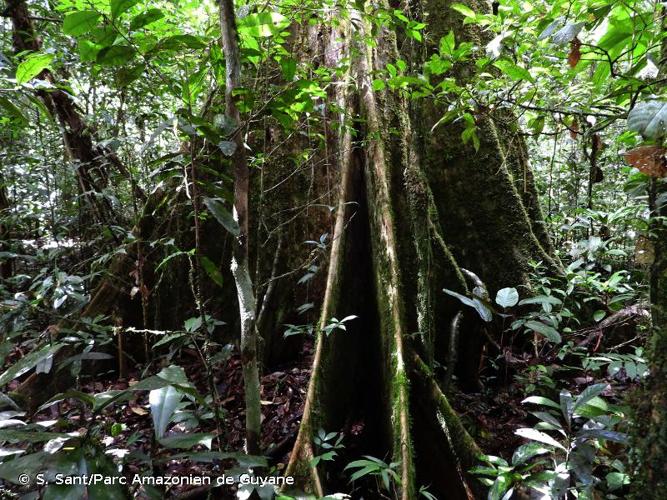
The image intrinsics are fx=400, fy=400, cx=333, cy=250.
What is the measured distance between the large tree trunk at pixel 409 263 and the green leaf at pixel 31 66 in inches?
62.6

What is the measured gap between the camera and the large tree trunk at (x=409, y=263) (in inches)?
77.7

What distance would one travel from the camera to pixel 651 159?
3.56ft

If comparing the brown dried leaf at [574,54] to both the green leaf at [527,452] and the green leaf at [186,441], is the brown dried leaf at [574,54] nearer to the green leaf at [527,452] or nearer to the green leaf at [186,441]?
the green leaf at [527,452]

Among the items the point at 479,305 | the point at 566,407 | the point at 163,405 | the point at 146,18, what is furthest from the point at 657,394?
the point at 146,18

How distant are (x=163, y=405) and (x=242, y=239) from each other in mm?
658

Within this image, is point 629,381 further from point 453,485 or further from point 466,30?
point 466,30

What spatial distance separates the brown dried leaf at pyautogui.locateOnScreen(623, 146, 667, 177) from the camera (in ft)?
3.55

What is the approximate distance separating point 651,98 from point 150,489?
5.99 feet

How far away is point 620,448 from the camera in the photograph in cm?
175

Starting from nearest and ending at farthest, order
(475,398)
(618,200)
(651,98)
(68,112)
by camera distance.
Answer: (651,98), (475,398), (68,112), (618,200)

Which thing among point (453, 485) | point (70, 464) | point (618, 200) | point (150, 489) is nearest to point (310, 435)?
point (453, 485)

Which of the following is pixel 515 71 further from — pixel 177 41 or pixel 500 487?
pixel 500 487

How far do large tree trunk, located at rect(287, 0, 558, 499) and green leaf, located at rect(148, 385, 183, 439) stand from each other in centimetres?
80

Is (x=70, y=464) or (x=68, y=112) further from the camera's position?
(x=68, y=112)
